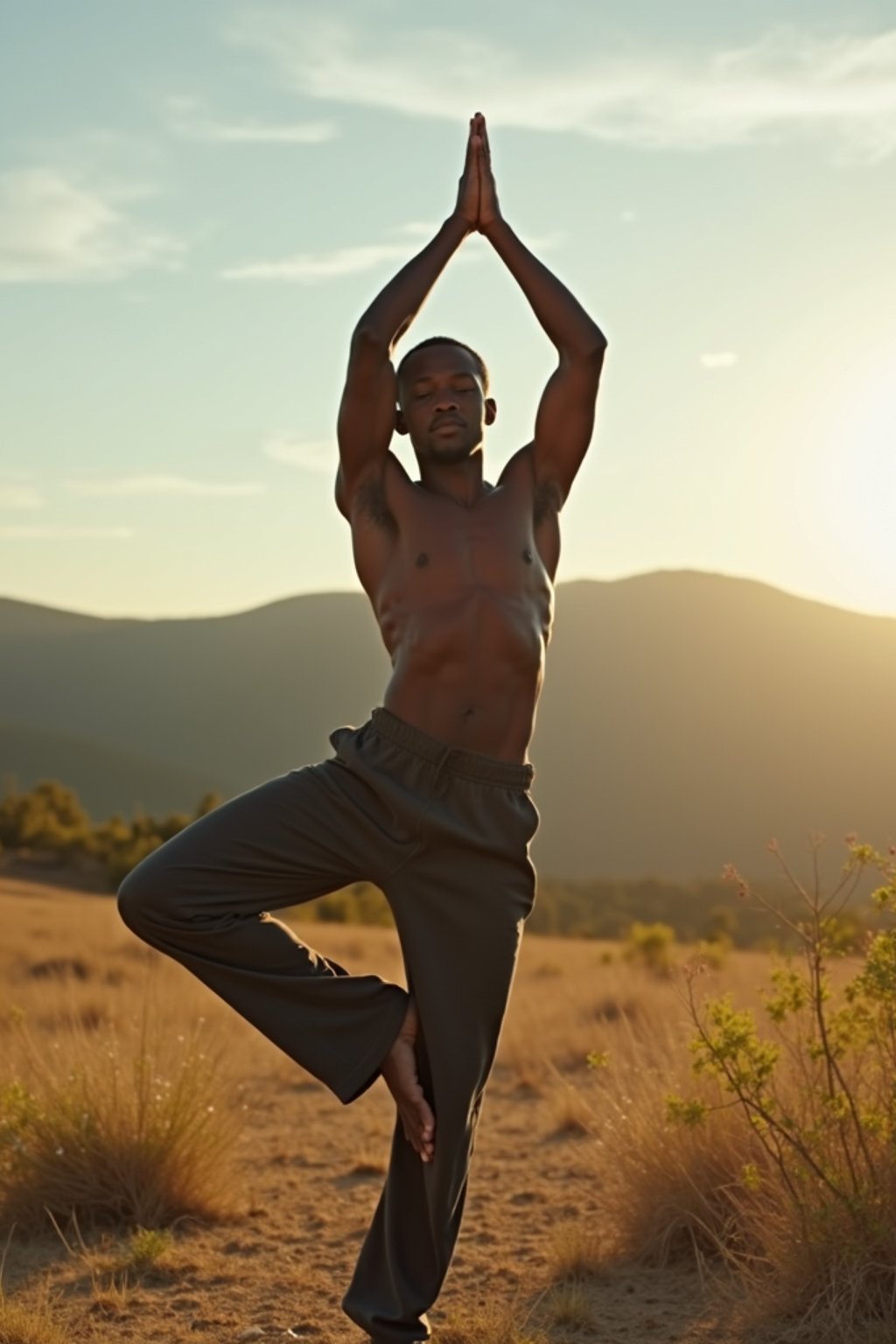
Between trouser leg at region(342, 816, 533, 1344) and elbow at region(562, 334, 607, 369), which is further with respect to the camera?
elbow at region(562, 334, 607, 369)

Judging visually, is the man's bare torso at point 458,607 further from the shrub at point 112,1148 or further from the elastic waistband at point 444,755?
the shrub at point 112,1148

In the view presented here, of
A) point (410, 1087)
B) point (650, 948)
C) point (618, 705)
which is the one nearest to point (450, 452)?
point (410, 1087)

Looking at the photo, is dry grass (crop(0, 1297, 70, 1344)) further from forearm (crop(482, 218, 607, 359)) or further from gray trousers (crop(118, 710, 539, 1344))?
forearm (crop(482, 218, 607, 359))

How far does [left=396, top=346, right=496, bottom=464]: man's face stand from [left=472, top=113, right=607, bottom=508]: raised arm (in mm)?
284

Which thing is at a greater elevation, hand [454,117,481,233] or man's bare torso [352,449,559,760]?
hand [454,117,481,233]

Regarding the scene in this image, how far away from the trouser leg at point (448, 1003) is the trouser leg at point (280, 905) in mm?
117

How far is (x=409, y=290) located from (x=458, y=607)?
39.6 inches

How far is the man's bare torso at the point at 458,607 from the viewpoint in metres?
5.04

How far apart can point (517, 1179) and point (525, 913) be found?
3990mm

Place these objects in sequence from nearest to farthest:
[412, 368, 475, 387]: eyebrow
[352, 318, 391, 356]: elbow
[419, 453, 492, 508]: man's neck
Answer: [352, 318, 391, 356]: elbow
[412, 368, 475, 387]: eyebrow
[419, 453, 492, 508]: man's neck

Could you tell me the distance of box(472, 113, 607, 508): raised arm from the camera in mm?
5328

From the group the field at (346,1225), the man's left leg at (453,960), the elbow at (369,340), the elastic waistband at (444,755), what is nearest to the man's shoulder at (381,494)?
the elbow at (369,340)

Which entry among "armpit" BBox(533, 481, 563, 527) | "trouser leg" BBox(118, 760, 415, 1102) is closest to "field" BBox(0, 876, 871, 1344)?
"trouser leg" BBox(118, 760, 415, 1102)

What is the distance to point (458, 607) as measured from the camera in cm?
504
